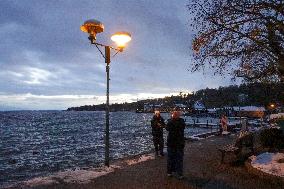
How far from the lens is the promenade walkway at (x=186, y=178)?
861 cm

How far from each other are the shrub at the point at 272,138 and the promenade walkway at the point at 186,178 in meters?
3.71

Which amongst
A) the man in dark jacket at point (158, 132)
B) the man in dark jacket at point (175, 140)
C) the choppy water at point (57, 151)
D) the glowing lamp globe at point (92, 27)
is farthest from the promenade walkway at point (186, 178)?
the glowing lamp globe at point (92, 27)

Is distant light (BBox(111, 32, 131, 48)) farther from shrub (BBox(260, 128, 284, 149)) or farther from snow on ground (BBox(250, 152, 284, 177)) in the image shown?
shrub (BBox(260, 128, 284, 149))

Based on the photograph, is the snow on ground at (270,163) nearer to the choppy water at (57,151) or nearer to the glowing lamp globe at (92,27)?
the glowing lamp globe at (92,27)

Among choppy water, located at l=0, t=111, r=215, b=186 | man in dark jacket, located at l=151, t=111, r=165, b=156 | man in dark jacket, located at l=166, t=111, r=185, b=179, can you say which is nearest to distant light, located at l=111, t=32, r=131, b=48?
man in dark jacket, located at l=166, t=111, r=185, b=179

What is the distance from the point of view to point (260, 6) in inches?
409

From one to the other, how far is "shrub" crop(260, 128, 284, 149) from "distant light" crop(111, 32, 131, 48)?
8.16 m

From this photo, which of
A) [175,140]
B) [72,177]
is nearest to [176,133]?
[175,140]

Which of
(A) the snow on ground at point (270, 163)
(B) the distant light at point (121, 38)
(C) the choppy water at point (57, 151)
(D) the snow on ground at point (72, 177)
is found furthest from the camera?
(C) the choppy water at point (57, 151)

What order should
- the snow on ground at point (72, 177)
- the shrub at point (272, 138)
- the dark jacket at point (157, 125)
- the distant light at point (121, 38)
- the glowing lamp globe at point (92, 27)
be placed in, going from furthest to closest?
the shrub at point (272, 138)
the dark jacket at point (157, 125)
the distant light at point (121, 38)
the glowing lamp globe at point (92, 27)
the snow on ground at point (72, 177)

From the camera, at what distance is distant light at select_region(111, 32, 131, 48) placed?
10.7 metres

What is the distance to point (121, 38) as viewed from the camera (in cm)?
1080

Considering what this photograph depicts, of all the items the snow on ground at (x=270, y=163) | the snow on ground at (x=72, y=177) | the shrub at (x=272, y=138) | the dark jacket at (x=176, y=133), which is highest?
the dark jacket at (x=176, y=133)

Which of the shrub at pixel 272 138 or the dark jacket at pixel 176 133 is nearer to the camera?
the dark jacket at pixel 176 133
